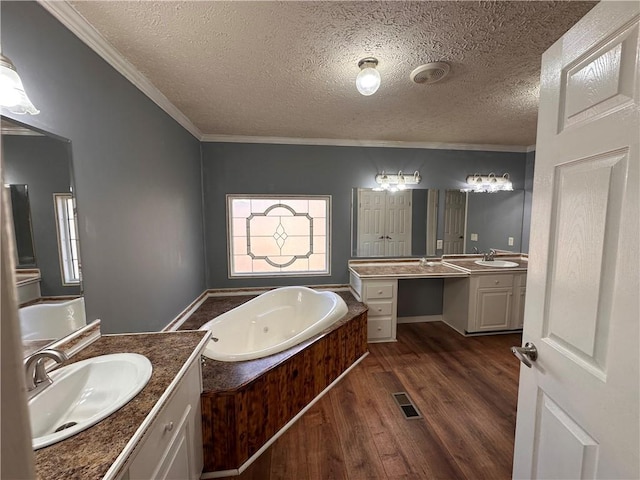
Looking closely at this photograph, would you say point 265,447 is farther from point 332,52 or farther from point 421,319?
point 421,319

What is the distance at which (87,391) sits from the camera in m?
1.13

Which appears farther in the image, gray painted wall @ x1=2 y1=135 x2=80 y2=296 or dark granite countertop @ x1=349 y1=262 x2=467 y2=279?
dark granite countertop @ x1=349 y1=262 x2=467 y2=279

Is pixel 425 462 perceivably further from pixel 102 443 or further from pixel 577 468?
pixel 102 443

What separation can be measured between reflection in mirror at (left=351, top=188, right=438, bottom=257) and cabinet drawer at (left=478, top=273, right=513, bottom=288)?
63 centimetres

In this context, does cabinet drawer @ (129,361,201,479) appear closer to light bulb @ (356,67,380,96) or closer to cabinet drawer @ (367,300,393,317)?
light bulb @ (356,67,380,96)

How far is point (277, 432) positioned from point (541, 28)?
267cm

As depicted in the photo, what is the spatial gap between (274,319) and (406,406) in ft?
4.88

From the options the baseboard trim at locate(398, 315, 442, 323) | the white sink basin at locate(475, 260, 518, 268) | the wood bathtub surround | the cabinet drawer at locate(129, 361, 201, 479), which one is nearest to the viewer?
the cabinet drawer at locate(129, 361, 201, 479)

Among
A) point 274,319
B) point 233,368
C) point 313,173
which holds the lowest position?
point 274,319

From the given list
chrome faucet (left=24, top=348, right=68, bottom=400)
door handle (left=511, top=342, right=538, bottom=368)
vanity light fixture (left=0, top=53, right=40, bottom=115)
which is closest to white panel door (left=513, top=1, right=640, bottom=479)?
door handle (left=511, top=342, right=538, bottom=368)

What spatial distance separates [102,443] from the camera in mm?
797

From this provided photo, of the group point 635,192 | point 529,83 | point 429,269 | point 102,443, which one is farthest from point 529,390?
point 429,269

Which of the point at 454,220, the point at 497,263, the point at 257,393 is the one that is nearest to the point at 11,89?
the point at 257,393

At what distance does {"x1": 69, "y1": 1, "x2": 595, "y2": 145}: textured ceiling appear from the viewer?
3.98 feet
